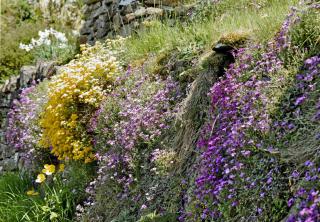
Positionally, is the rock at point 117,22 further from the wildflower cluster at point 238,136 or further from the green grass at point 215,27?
the wildflower cluster at point 238,136

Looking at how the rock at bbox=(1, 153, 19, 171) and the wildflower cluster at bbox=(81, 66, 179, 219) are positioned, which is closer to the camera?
the wildflower cluster at bbox=(81, 66, 179, 219)

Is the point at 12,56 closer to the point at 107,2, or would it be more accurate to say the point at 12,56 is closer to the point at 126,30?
the point at 107,2

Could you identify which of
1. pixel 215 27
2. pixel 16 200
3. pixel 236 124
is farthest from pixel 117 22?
pixel 236 124

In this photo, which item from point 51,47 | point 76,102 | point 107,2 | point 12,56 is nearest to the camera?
point 76,102

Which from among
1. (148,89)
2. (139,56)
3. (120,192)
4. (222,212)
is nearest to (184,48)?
(148,89)

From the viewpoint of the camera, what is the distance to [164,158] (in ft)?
14.4

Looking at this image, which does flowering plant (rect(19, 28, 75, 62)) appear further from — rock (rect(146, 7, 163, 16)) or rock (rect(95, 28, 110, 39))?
rock (rect(146, 7, 163, 16))

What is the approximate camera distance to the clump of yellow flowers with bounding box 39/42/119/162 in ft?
19.4

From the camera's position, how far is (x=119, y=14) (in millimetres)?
7926

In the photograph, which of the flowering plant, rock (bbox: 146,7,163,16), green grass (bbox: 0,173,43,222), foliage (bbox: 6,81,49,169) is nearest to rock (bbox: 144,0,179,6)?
rock (bbox: 146,7,163,16)

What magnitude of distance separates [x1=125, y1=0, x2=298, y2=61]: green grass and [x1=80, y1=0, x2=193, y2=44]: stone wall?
1.34 ft

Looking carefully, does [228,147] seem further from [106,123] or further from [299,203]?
[106,123]

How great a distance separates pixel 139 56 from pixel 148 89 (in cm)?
112

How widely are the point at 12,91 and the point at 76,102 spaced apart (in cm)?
442
